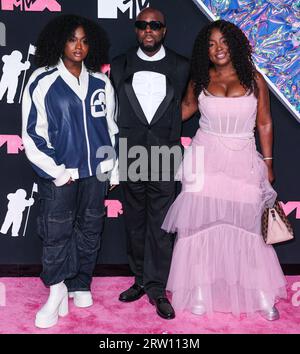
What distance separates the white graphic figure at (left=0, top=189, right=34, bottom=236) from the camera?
3.51 metres

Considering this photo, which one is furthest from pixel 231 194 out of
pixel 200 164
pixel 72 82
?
pixel 72 82

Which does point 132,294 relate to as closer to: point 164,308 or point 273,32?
point 164,308

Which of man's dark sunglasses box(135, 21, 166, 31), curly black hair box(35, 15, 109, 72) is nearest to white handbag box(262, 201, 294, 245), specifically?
man's dark sunglasses box(135, 21, 166, 31)

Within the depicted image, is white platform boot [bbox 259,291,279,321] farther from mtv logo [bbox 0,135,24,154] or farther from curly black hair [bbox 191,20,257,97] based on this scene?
mtv logo [bbox 0,135,24,154]

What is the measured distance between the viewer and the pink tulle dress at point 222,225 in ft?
9.80

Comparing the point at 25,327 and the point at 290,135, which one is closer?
the point at 25,327

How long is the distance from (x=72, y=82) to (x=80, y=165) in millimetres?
461

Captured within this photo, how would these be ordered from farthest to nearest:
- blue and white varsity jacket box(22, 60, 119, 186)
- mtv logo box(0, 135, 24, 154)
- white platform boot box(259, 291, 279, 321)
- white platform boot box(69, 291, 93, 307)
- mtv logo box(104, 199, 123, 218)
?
mtv logo box(104, 199, 123, 218) < mtv logo box(0, 135, 24, 154) < white platform boot box(69, 291, 93, 307) < white platform boot box(259, 291, 279, 321) < blue and white varsity jacket box(22, 60, 119, 186)

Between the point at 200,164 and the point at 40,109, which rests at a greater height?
the point at 40,109

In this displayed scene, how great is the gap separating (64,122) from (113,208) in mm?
968

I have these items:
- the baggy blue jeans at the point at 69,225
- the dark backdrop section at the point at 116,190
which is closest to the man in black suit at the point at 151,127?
the baggy blue jeans at the point at 69,225

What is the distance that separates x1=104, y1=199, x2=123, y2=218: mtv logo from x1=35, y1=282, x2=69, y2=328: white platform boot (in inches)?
27.7

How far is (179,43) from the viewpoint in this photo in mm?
3316
